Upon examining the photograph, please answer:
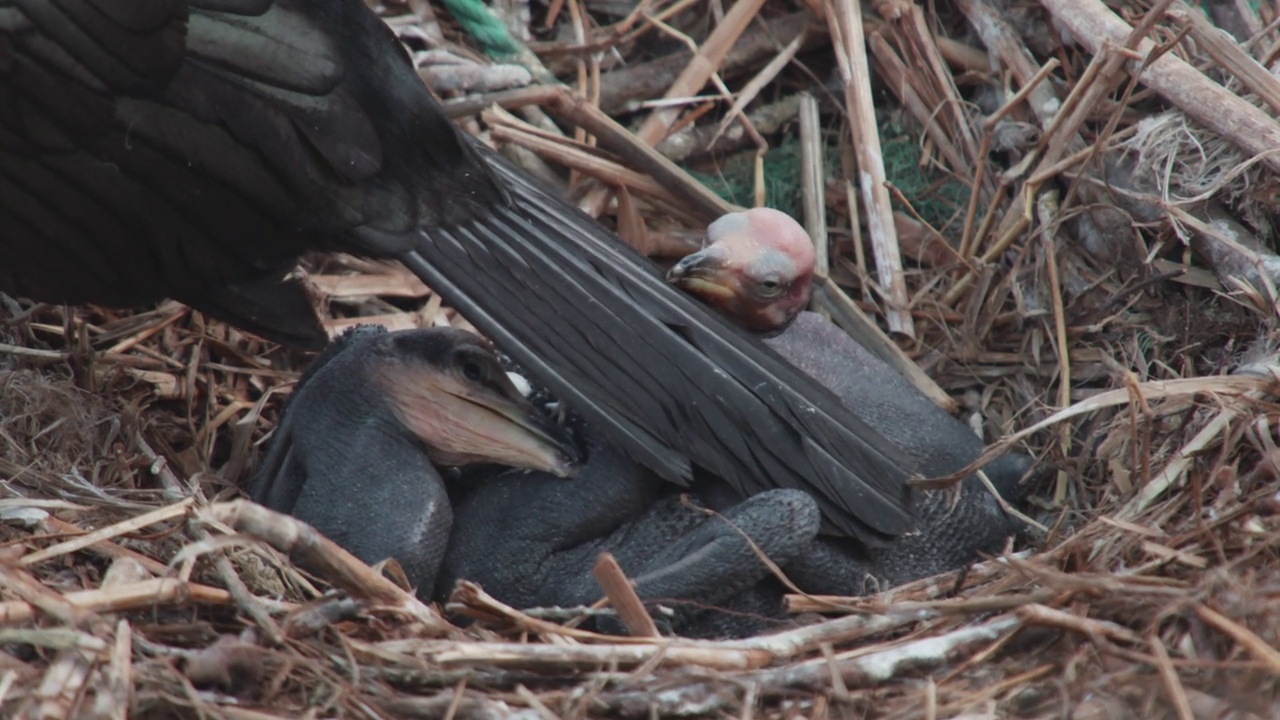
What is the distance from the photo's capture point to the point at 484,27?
3865 millimetres

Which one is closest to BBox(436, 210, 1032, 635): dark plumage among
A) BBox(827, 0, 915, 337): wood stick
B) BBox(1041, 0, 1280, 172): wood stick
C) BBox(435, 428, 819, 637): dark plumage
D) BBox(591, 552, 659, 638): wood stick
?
BBox(435, 428, 819, 637): dark plumage

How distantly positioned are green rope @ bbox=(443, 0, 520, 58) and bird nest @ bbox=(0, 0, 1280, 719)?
0.05ft

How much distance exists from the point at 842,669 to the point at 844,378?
104cm

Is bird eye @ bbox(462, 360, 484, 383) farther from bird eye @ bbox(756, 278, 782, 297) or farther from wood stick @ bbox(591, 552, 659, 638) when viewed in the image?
wood stick @ bbox(591, 552, 659, 638)

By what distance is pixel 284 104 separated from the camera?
9.09 ft

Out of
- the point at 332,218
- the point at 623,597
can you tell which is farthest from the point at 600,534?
the point at 332,218

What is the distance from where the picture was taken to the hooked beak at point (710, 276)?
116 inches

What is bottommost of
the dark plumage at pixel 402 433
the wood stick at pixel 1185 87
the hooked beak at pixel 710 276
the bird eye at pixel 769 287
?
the dark plumage at pixel 402 433

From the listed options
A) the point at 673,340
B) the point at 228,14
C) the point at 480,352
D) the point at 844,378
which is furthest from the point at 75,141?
the point at 844,378

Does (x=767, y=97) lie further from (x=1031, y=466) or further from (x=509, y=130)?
(x=1031, y=466)

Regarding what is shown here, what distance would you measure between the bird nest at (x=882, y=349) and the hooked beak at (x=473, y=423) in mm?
480

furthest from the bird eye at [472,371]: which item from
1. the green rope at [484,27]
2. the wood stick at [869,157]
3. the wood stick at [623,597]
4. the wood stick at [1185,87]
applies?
the wood stick at [1185,87]

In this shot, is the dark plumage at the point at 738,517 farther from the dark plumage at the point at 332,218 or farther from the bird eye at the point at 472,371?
the bird eye at the point at 472,371

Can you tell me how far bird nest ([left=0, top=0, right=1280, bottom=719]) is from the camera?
2072 millimetres
